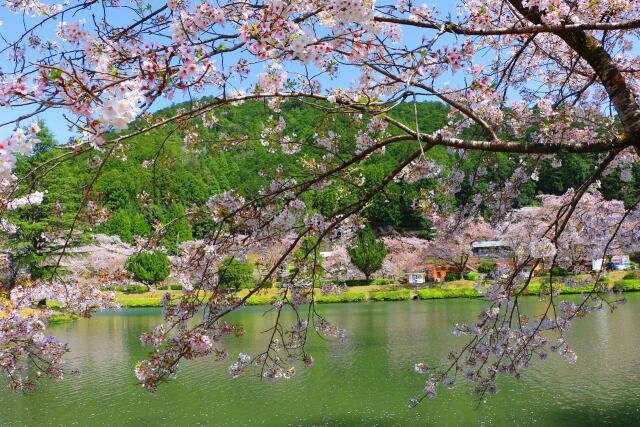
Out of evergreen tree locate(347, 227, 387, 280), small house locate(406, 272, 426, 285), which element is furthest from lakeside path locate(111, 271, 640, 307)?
small house locate(406, 272, 426, 285)

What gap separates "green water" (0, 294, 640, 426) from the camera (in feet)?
18.1

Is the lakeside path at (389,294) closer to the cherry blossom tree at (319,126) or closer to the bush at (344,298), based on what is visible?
the bush at (344,298)

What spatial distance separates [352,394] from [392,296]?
49.7ft

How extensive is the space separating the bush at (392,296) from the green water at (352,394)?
1134cm

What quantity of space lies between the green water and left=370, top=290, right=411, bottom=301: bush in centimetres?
1134

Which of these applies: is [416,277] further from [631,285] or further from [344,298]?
[631,285]

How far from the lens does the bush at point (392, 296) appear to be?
69.7ft

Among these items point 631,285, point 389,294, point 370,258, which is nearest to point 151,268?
point 370,258

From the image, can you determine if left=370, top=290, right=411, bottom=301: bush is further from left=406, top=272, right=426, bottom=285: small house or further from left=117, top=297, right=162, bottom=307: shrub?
left=117, top=297, right=162, bottom=307: shrub

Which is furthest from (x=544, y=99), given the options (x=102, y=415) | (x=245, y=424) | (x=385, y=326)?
(x=385, y=326)

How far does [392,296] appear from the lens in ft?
70.1

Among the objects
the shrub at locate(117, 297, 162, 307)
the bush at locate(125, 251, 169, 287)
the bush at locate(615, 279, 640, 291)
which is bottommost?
the shrub at locate(117, 297, 162, 307)

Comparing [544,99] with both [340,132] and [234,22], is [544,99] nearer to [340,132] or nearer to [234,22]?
[340,132]

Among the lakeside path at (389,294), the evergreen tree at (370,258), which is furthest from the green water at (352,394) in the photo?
the evergreen tree at (370,258)
